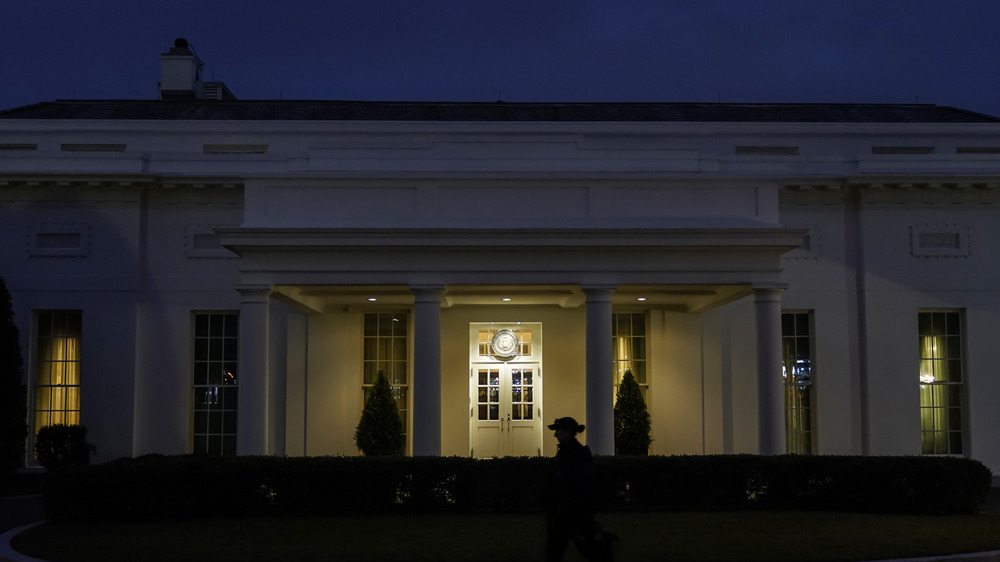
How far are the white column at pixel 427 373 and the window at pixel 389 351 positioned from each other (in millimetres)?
4627

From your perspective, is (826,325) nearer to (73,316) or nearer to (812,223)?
(812,223)

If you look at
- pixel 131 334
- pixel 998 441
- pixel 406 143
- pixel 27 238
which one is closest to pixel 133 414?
pixel 131 334

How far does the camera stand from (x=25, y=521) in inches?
577

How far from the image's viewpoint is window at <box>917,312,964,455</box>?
67.4 feet

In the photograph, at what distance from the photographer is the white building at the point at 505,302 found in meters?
18.1

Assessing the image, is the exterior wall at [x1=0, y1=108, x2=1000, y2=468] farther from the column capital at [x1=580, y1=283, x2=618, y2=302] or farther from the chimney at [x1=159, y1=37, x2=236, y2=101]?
the chimney at [x1=159, y1=37, x2=236, y2=101]

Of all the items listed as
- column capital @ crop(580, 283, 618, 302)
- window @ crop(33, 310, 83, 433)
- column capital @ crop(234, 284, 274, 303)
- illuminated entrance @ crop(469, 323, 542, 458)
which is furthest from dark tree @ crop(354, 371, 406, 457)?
window @ crop(33, 310, 83, 433)

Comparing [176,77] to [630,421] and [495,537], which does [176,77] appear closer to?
[630,421]

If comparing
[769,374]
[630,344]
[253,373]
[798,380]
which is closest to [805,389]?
[798,380]

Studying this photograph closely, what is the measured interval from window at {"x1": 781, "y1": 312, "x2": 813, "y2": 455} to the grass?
6.56 metres

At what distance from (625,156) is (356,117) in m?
8.47

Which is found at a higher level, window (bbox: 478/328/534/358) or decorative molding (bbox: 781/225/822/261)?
decorative molding (bbox: 781/225/822/261)

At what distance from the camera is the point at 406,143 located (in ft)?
75.7

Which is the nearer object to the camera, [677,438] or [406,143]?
[677,438]
